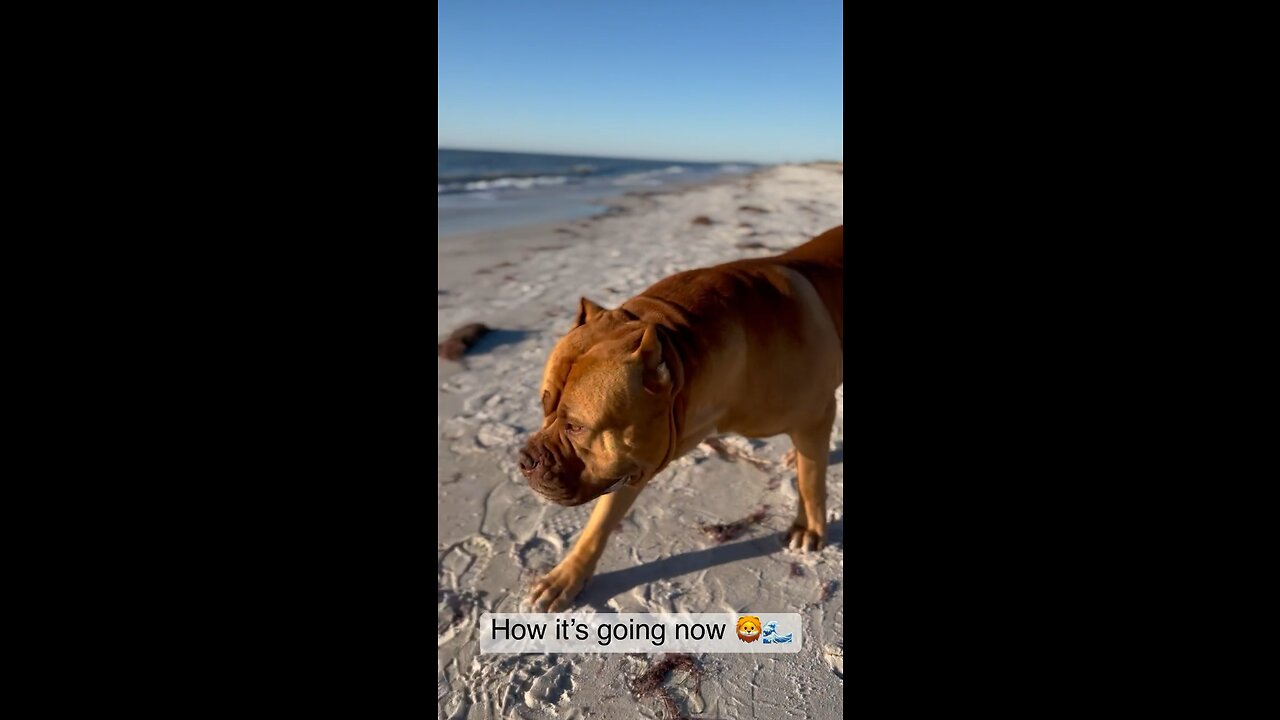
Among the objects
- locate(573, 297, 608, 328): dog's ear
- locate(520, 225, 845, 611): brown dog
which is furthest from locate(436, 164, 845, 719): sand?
locate(573, 297, 608, 328): dog's ear

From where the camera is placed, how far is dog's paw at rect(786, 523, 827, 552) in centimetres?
336

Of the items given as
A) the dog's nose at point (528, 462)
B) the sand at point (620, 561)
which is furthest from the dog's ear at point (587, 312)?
the sand at point (620, 561)

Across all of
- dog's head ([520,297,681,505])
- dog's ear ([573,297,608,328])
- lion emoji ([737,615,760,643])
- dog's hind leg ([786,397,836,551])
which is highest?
dog's ear ([573,297,608,328])

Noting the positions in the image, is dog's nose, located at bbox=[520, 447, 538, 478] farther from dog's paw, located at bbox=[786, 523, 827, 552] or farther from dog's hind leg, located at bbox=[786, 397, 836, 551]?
dog's paw, located at bbox=[786, 523, 827, 552]

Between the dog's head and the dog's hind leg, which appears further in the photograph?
the dog's hind leg

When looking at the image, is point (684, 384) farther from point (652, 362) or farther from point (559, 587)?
point (559, 587)

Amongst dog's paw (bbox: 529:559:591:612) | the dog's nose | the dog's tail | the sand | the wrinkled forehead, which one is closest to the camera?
the wrinkled forehead

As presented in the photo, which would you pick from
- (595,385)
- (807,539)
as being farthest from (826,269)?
(595,385)

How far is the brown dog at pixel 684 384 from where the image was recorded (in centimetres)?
226

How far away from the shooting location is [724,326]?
8.70ft

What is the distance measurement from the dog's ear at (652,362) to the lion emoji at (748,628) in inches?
51.2

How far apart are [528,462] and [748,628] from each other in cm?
132
